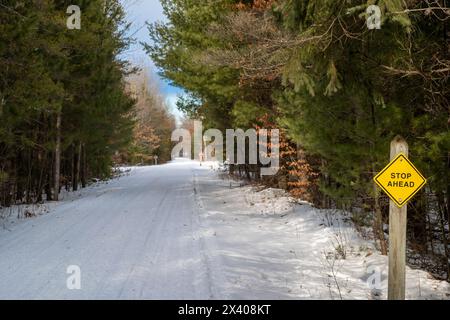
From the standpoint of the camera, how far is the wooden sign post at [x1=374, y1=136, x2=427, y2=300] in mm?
4676

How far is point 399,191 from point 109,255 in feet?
17.3

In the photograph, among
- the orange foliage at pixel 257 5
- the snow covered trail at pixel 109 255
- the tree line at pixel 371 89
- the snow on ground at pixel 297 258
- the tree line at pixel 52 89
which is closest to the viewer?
the snow covered trail at pixel 109 255

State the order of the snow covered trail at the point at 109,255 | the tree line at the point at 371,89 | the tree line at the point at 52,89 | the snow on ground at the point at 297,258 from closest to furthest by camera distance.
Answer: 1. the snow covered trail at the point at 109,255
2. the snow on ground at the point at 297,258
3. the tree line at the point at 371,89
4. the tree line at the point at 52,89

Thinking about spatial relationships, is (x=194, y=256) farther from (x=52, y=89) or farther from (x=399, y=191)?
(x=52, y=89)

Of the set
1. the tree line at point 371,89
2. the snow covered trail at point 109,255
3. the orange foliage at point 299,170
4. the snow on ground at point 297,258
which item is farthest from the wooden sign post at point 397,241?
the orange foliage at point 299,170

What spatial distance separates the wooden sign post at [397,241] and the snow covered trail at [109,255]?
7.73ft

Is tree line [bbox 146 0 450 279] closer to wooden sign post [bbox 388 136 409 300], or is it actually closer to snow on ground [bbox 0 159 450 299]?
snow on ground [bbox 0 159 450 299]

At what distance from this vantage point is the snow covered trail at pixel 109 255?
19.6 feet

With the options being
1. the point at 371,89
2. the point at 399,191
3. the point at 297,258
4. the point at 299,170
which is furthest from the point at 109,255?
the point at 299,170

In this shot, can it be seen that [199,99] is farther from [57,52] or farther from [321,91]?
[321,91]

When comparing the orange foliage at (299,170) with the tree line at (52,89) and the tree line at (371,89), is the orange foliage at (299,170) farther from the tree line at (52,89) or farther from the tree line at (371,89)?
the tree line at (52,89)

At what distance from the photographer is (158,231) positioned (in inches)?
394
